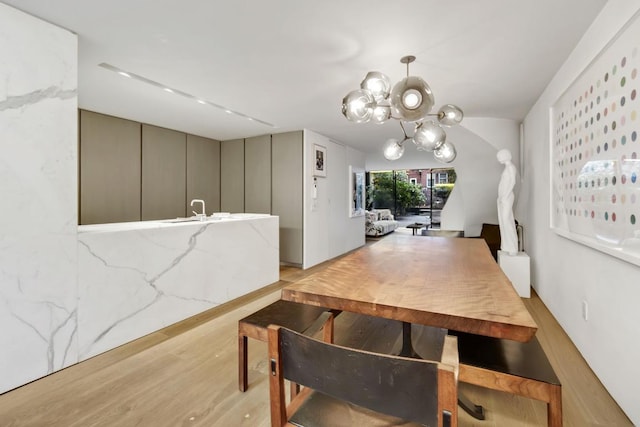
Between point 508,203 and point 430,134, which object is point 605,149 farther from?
point 508,203

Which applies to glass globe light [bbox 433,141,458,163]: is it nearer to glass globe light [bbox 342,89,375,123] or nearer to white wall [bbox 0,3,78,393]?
glass globe light [bbox 342,89,375,123]

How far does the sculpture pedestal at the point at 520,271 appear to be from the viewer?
11.4 feet

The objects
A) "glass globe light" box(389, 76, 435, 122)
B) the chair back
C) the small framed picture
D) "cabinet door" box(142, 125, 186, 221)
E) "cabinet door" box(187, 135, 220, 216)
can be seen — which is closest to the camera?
the chair back

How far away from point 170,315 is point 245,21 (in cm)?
254

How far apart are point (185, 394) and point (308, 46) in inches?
101

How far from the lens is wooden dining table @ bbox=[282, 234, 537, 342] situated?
1.04 m

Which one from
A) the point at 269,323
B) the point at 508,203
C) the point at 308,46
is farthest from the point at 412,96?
the point at 508,203

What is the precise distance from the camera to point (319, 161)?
5.38 m

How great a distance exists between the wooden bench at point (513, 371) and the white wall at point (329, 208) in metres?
3.87

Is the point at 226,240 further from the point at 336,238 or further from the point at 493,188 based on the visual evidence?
the point at 493,188

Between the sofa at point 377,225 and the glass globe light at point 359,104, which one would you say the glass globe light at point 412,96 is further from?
the sofa at point 377,225

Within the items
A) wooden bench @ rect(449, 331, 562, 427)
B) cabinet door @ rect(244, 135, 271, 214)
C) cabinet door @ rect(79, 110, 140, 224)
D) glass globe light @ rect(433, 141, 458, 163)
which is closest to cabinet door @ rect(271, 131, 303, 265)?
cabinet door @ rect(244, 135, 271, 214)

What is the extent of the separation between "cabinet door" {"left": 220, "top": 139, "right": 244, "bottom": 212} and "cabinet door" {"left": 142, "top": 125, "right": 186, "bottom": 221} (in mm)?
825

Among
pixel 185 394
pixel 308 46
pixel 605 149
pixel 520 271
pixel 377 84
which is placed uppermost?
pixel 308 46
